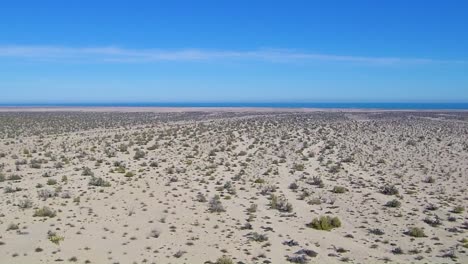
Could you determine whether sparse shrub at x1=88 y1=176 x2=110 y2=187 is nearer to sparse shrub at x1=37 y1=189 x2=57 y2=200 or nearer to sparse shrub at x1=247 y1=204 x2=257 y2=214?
sparse shrub at x1=37 y1=189 x2=57 y2=200

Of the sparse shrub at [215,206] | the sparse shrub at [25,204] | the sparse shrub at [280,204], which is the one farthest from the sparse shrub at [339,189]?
the sparse shrub at [25,204]

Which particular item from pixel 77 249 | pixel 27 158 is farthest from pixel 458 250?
pixel 27 158

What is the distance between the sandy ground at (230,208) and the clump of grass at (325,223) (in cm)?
5

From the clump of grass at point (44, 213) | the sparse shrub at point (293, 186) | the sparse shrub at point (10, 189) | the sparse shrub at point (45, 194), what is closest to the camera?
the clump of grass at point (44, 213)

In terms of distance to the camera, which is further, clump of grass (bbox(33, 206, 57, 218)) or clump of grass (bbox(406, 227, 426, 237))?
clump of grass (bbox(33, 206, 57, 218))

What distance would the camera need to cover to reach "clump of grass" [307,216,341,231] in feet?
49.6

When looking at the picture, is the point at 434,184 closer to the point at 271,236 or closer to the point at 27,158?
the point at 271,236

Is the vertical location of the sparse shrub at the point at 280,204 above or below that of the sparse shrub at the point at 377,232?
above

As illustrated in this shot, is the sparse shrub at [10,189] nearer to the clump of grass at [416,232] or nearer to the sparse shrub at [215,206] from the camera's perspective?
the sparse shrub at [215,206]

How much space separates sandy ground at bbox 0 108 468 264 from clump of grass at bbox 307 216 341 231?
5cm

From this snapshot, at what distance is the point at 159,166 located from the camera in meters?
27.2

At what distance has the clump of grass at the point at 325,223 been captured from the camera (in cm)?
1511

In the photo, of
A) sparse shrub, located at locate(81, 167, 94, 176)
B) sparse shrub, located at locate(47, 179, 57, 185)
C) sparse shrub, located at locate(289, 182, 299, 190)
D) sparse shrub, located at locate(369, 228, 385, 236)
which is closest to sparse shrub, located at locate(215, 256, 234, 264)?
sparse shrub, located at locate(369, 228, 385, 236)

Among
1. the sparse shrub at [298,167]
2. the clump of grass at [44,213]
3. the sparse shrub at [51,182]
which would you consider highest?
the sparse shrub at [51,182]
